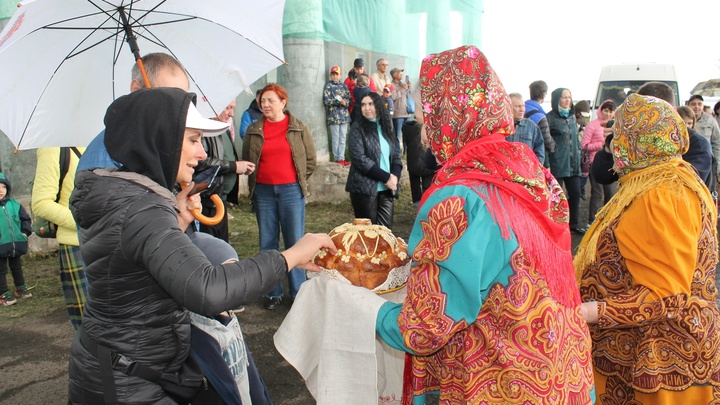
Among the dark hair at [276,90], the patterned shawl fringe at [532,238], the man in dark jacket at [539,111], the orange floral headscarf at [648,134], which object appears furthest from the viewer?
the man in dark jacket at [539,111]

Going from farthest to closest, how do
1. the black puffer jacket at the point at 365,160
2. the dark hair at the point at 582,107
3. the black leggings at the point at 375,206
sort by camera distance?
the dark hair at the point at 582,107 < the black leggings at the point at 375,206 < the black puffer jacket at the point at 365,160

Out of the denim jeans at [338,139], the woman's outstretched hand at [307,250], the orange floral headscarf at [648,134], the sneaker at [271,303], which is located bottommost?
the sneaker at [271,303]

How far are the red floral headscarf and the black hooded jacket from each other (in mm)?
728

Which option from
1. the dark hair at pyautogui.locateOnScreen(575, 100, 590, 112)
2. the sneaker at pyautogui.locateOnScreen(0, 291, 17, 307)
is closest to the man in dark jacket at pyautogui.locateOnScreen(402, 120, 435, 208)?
the dark hair at pyautogui.locateOnScreen(575, 100, 590, 112)

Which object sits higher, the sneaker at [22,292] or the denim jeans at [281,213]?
the denim jeans at [281,213]

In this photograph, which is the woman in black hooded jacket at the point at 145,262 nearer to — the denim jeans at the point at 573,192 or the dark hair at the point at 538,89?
the dark hair at the point at 538,89

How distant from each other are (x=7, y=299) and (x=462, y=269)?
18.3 ft

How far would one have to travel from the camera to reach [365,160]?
632 cm

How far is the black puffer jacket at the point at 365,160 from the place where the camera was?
20.8 feet

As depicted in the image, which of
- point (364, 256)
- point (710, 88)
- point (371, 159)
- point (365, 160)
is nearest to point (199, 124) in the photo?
point (364, 256)

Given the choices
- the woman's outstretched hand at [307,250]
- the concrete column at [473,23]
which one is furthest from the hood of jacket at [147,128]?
the concrete column at [473,23]

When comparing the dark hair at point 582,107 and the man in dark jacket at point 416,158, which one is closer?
the man in dark jacket at point 416,158

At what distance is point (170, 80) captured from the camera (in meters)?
2.76

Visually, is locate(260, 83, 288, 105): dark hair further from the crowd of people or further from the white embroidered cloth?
the white embroidered cloth
